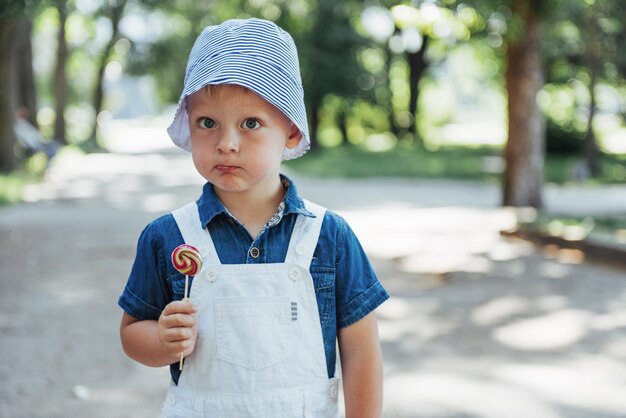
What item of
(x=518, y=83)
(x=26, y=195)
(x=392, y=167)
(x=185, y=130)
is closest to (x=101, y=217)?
(x=26, y=195)

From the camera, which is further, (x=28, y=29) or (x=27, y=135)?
(x=28, y=29)

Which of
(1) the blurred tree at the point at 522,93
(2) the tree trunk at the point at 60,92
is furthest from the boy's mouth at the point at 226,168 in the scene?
(2) the tree trunk at the point at 60,92

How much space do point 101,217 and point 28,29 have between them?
13.2 metres

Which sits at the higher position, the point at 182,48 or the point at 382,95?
the point at 182,48

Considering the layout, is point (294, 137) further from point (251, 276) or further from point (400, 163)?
point (400, 163)

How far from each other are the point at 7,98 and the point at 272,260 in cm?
1642

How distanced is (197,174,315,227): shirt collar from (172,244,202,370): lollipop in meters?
0.14

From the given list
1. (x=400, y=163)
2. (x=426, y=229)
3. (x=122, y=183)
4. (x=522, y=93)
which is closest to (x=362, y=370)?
(x=426, y=229)

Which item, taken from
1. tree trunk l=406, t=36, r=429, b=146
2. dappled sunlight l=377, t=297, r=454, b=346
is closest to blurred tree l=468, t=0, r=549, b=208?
dappled sunlight l=377, t=297, r=454, b=346

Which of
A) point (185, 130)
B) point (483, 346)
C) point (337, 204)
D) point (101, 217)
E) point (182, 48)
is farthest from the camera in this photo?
point (182, 48)

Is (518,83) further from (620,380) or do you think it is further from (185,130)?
(185,130)

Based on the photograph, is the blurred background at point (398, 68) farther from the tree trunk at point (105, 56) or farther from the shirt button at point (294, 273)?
the shirt button at point (294, 273)

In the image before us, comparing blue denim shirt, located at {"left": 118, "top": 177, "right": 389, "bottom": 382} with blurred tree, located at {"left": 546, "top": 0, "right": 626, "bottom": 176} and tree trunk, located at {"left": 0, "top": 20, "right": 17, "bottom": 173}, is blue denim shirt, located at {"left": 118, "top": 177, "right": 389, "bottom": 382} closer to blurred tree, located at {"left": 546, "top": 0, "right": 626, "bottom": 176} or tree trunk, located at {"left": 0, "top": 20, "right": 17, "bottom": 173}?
tree trunk, located at {"left": 0, "top": 20, "right": 17, "bottom": 173}

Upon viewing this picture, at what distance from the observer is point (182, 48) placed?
37375 mm
